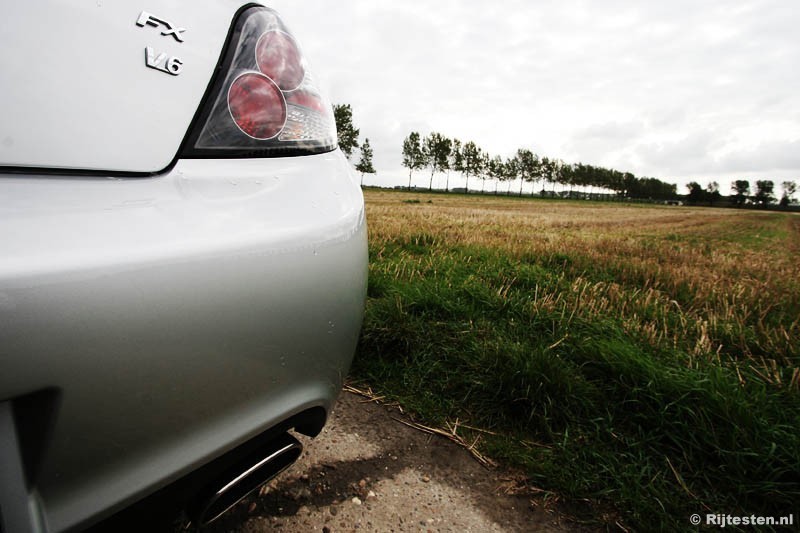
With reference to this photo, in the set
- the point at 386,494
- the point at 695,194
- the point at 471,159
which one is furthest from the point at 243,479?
the point at 695,194

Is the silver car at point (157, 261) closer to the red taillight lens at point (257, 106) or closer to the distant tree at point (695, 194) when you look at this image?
the red taillight lens at point (257, 106)

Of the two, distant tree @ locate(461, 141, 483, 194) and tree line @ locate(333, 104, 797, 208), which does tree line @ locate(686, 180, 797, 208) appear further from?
distant tree @ locate(461, 141, 483, 194)

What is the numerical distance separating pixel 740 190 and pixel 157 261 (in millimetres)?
124912

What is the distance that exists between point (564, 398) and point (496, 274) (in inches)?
55.0

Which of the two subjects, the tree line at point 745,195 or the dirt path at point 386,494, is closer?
the dirt path at point 386,494

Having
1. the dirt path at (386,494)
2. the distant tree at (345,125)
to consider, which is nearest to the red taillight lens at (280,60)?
the dirt path at (386,494)

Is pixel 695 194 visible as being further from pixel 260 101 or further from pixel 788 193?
pixel 260 101

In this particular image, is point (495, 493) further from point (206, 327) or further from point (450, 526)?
point (206, 327)

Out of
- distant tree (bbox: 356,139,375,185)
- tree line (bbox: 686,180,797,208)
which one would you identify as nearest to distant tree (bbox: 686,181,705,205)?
tree line (bbox: 686,180,797,208)

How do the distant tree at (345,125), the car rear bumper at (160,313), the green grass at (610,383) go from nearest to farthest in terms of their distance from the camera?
the car rear bumper at (160,313), the green grass at (610,383), the distant tree at (345,125)

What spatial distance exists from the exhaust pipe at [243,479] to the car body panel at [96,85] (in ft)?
1.94

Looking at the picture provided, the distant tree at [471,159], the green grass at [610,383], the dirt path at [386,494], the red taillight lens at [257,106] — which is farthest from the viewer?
the distant tree at [471,159]

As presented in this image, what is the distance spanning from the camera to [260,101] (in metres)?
0.86

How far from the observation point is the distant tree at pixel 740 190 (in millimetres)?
88062
